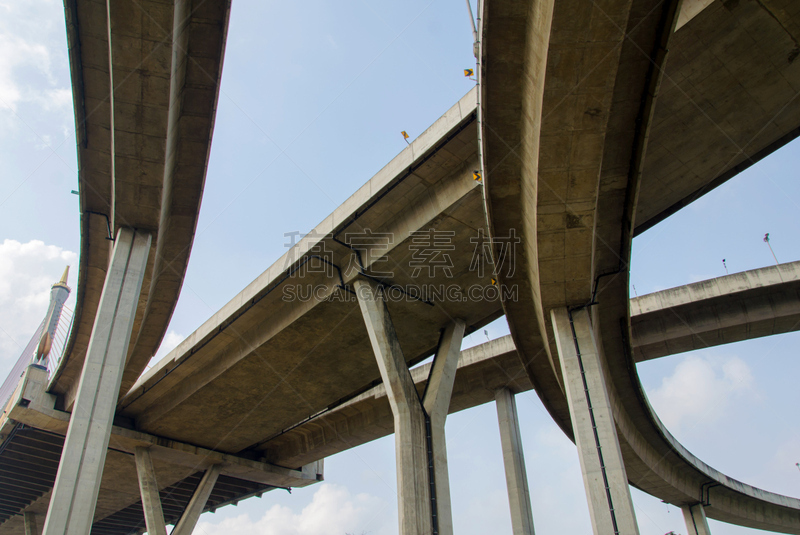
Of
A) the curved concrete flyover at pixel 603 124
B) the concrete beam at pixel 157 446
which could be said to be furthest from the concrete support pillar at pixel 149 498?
the curved concrete flyover at pixel 603 124

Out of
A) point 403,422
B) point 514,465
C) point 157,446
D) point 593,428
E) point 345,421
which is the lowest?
point 593,428

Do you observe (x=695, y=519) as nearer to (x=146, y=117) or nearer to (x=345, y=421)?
(x=345, y=421)

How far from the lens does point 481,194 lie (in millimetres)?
15273

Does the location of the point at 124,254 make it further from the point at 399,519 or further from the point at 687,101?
the point at 687,101

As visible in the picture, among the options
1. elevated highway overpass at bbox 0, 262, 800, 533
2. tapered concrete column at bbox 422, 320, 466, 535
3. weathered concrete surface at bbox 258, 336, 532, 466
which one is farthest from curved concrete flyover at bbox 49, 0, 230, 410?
weathered concrete surface at bbox 258, 336, 532, 466

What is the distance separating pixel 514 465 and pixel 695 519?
50.4 ft

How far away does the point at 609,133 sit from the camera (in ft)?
37.9

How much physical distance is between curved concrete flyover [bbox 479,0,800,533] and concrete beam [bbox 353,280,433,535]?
4.18 metres

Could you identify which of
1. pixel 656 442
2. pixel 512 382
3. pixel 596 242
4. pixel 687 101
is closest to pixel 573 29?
pixel 687 101

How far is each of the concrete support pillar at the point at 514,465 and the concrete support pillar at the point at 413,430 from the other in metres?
7.07

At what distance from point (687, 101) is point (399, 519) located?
13.4 metres

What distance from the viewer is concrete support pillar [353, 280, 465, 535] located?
16.7 metres

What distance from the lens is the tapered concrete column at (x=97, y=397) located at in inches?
539

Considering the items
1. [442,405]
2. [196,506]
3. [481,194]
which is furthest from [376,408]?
[481,194]
